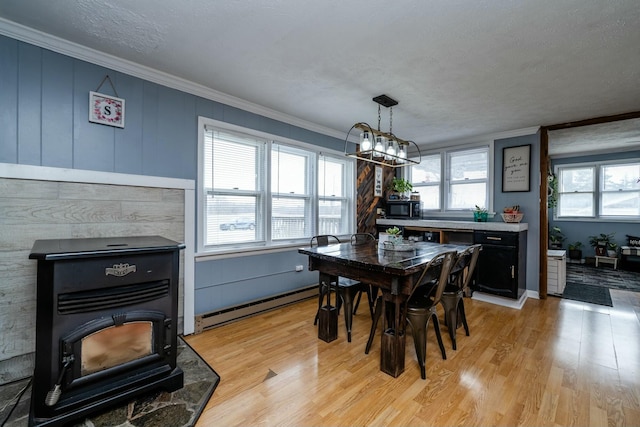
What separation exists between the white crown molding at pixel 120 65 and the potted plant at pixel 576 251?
7243 millimetres

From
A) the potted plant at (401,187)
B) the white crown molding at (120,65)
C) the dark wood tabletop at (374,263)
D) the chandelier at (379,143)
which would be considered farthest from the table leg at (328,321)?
the potted plant at (401,187)

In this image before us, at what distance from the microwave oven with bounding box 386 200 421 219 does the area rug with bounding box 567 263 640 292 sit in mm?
3002

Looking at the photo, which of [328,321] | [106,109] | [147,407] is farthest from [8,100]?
[328,321]

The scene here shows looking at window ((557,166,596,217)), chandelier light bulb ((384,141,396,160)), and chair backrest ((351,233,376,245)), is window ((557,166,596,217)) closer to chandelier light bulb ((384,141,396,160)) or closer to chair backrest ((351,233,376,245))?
chair backrest ((351,233,376,245))

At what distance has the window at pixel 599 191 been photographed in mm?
5941

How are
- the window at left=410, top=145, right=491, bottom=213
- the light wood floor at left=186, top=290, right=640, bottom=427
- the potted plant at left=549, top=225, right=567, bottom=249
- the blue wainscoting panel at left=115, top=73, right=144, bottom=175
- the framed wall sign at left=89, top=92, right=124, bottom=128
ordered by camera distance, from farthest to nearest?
1. the potted plant at left=549, top=225, right=567, bottom=249
2. the window at left=410, top=145, right=491, bottom=213
3. the blue wainscoting panel at left=115, top=73, right=144, bottom=175
4. the framed wall sign at left=89, top=92, right=124, bottom=128
5. the light wood floor at left=186, top=290, right=640, bottom=427

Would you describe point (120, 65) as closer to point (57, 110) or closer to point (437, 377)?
point (57, 110)

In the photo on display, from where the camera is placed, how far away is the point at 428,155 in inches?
209

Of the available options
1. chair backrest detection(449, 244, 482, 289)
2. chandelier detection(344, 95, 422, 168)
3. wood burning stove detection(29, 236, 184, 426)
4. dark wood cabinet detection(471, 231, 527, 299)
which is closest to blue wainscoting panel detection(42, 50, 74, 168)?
wood burning stove detection(29, 236, 184, 426)

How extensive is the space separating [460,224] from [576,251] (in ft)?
14.7

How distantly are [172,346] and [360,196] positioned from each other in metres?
3.63

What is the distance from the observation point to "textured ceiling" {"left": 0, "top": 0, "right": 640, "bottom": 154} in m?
1.75

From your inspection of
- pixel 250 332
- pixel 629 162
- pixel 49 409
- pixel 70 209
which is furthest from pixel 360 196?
pixel 629 162

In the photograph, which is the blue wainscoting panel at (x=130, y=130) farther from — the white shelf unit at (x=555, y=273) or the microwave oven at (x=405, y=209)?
the white shelf unit at (x=555, y=273)
